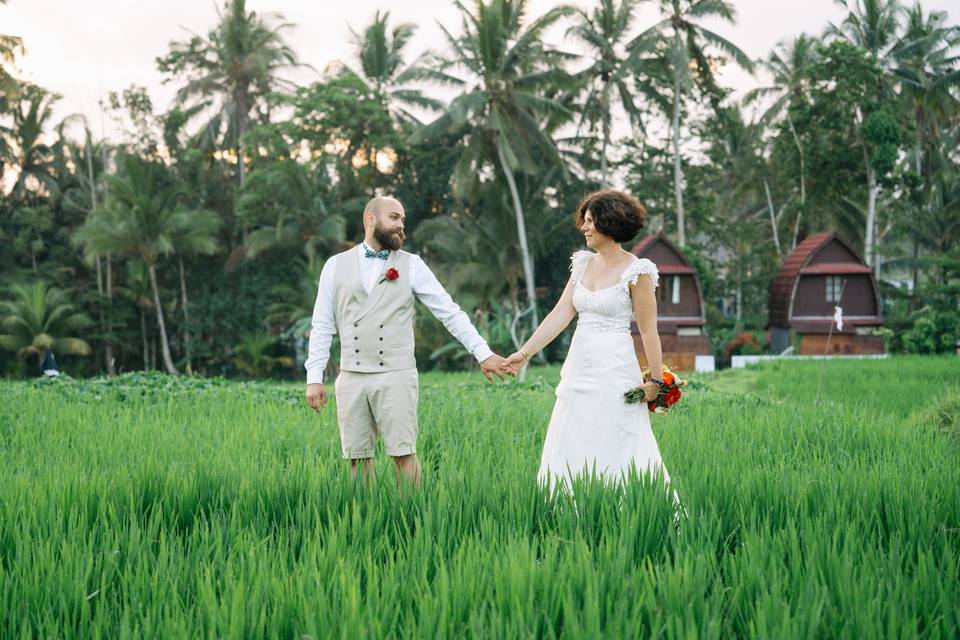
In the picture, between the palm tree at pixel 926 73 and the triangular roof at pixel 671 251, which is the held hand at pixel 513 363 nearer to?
the triangular roof at pixel 671 251

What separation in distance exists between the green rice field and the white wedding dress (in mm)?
268

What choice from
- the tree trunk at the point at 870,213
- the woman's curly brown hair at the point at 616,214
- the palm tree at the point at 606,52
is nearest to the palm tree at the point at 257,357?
the palm tree at the point at 606,52

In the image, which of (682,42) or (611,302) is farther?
(682,42)

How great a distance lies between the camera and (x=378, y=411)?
13.3 feet

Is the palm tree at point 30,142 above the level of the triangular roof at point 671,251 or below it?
above

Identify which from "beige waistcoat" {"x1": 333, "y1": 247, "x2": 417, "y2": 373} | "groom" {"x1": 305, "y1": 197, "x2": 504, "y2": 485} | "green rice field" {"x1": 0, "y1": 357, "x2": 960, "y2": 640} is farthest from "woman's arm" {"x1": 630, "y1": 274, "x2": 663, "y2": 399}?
"beige waistcoat" {"x1": 333, "y1": 247, "x2": 417, "y2": 373}

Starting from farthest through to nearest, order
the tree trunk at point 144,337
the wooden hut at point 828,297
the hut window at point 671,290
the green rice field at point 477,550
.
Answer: the tree trunk at point 144,337, the hut window at point 671,290, the wooden hut at point 828,297, the green rice field at point 477,550

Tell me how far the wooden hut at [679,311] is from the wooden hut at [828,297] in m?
2.15

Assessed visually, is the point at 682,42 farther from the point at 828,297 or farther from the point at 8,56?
the point at 8,56

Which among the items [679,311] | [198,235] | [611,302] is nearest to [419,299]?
[611,302]

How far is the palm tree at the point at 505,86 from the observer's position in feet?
76.8

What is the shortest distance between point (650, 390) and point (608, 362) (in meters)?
0.23

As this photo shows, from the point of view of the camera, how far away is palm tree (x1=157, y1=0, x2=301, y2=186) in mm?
30203

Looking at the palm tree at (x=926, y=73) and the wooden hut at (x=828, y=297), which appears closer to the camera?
the wooden hut at (x=828, y=297)
